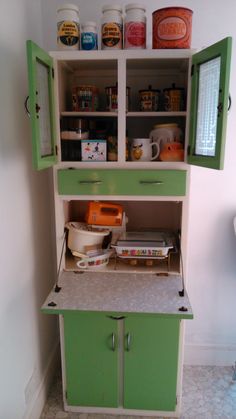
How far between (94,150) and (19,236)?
49 cm

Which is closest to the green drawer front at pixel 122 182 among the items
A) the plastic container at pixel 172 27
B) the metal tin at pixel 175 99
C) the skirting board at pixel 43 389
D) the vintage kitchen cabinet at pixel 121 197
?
the vintage kitchen cabinet at pixel 121 197

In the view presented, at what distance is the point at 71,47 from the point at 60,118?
0.94ft

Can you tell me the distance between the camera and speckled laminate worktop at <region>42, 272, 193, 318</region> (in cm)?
125

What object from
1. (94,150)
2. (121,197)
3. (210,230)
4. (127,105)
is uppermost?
(127,105)

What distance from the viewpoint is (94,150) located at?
143 cm

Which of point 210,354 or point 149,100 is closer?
point 149,100

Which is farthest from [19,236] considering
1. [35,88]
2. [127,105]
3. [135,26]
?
[135,26]

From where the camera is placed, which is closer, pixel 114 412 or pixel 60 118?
pixel 60 118

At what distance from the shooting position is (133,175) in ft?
4.57

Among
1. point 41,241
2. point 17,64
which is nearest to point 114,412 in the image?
point 41,241

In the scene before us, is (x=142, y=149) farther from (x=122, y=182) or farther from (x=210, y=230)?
(x=210, y=230)

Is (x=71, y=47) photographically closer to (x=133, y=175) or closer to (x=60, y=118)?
(x=60, y=118)

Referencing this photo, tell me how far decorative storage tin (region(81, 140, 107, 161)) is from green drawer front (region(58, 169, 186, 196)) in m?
0.07

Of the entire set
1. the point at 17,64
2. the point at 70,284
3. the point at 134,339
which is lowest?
the point at 134,339
